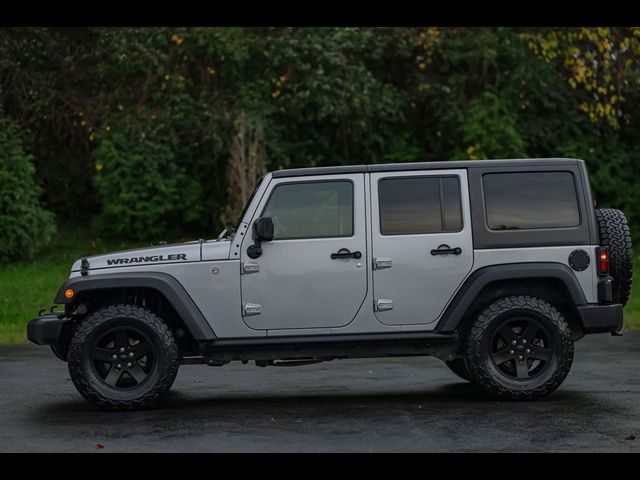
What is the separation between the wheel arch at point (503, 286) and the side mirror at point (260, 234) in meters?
1.47

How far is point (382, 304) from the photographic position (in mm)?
9273

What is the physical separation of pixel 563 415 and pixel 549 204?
5.62 feet

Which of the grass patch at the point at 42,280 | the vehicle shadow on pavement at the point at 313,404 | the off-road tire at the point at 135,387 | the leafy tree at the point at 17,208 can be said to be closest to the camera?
the vehicle shadow on pavement at the point at 313,404

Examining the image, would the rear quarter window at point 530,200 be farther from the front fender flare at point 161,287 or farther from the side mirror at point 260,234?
the front fender flare at point 161,287

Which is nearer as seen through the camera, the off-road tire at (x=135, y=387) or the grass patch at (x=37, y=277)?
the off-road tire at (x=135, y=387)

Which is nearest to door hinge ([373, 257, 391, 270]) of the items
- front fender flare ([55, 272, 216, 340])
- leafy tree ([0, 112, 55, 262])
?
front fender flare ([55, 272, 216, 340])

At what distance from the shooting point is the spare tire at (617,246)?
30.8 feet

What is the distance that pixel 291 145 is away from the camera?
2141cm

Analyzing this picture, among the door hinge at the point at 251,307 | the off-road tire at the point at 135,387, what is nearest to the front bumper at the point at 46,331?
the off-road tire at the point at 135,387

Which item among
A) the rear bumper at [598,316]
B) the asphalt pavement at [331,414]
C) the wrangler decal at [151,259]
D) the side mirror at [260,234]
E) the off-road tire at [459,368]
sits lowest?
the asphalt pavement at [331,414]

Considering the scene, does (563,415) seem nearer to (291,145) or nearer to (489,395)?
(489,395)

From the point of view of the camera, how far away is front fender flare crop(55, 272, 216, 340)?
9156 millimetres

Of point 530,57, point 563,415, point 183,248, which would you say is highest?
point 530,57

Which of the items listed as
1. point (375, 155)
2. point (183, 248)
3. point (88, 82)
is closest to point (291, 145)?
point (375, 155)
